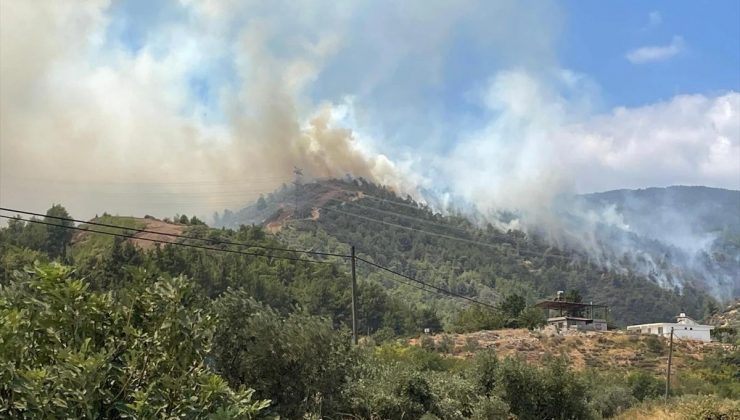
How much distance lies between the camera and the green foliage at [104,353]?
20.7ft

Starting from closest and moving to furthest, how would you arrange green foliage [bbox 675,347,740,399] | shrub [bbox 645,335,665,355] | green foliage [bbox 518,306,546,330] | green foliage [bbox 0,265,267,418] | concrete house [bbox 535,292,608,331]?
green foliage [bbox 0,265,267,418]
green foliage [bbox 675,347,740,399]
shrub [bbox 645,335,665,355]
green foliage [bbox 518,306,546,330]
concrete house [bbox 535,292,608,331]

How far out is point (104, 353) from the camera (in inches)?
266

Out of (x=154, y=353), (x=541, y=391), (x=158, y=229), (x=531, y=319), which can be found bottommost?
(x=531, y=319)

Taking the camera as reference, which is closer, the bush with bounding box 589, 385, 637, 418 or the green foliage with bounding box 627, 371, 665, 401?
Result: the bush with bounding box 589, 385, 637, 418

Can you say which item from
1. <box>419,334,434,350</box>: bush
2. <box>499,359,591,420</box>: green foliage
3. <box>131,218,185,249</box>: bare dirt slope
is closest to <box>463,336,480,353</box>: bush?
<box>419,334,434,350</box>: bush

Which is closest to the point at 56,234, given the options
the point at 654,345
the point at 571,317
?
the point at 571,317

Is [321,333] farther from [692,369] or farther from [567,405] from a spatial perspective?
[692,369]

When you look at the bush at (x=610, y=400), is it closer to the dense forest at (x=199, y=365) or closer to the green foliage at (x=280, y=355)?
the dense forest at (x=199, y=365)

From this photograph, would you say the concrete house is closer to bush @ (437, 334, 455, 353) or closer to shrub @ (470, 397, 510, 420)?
bush @ (437, 334, 455, 353)

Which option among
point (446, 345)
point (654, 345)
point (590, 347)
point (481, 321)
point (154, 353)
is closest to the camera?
point (154, 353)

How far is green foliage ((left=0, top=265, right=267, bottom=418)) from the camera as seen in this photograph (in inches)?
248

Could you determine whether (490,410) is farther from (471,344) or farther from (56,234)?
(56,234)

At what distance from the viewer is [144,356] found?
23.6 ft

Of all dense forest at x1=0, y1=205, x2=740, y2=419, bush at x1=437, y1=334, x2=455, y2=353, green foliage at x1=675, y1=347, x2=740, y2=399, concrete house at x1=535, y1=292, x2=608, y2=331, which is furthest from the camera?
concrete house at x1=535, y1=292, x2=608, y2=331
